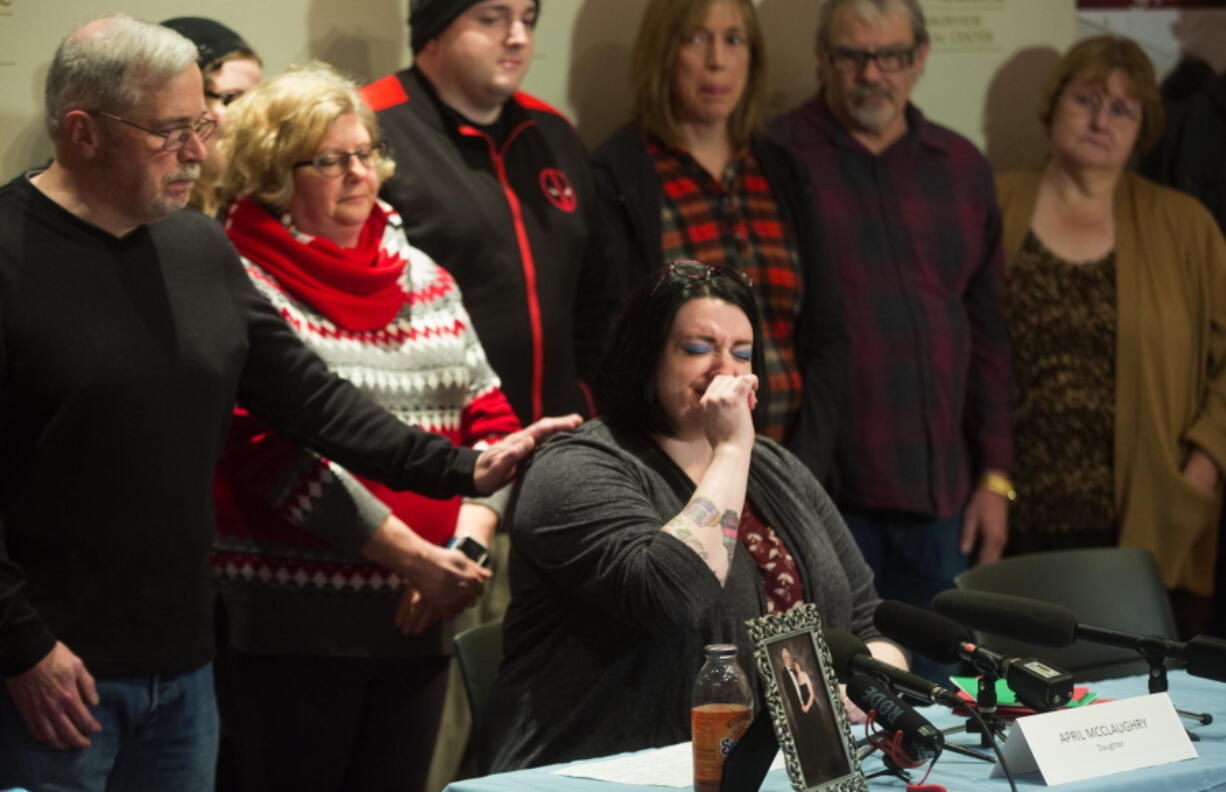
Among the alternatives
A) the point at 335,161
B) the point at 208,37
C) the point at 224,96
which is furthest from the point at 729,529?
the point at 208,37

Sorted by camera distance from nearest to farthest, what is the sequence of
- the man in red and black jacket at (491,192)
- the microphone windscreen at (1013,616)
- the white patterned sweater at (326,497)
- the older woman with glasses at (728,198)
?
the microphone windscreen at (1013,616)
the white patterned sweater at (326,497)
the man in red and black jacket at (491,192)
the older woman with glasses at (728,198)

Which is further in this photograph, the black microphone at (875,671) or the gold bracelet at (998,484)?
the gold bracelet at (998,484)

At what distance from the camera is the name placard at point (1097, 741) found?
2.10 meters

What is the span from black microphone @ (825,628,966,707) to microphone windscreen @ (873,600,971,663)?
5 centimetres

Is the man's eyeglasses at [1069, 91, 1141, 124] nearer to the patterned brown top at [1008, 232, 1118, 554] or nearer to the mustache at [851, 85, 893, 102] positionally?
the patterned brown top at [1008, 232, 1118, 554]

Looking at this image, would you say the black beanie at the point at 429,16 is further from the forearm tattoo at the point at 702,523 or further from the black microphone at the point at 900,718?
the black microphone at the point at 900,718

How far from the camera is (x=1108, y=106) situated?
449 cm

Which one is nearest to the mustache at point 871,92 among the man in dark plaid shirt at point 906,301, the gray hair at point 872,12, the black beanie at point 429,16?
the man in dark plaid shirt at point 906,301

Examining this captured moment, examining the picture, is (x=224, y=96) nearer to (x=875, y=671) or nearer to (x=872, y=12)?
(x=872, y=12)

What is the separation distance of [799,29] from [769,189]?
816mm

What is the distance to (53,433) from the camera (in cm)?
243

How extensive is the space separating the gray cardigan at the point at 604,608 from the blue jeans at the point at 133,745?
48 cm

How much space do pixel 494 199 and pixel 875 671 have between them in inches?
67.8

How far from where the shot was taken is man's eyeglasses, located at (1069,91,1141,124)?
4.49m
